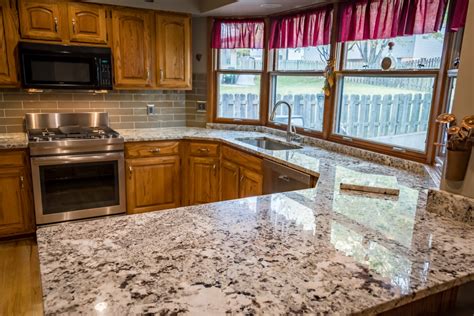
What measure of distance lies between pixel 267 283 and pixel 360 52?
2492 mm

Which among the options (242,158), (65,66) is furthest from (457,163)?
(65,66)

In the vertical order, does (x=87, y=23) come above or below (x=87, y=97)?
above

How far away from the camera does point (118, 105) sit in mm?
3859

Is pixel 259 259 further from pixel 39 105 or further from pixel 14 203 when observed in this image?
pixel 39 105

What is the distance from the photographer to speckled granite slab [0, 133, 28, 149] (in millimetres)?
2916

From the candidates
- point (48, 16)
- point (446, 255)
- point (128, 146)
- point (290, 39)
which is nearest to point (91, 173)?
point (128, 146)

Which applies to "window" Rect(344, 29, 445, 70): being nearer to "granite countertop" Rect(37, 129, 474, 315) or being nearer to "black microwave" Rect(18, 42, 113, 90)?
"granite countertop" Rect(37, 129, 474, 315)

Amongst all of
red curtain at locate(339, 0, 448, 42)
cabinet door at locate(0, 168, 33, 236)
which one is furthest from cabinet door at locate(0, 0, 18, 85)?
red curtain at locate(339, 0, 448, 42)

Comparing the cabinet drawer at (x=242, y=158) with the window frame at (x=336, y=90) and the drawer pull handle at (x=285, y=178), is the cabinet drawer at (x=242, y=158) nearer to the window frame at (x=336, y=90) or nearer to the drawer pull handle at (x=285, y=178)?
the drawer pull handle at (x=285, y=178)

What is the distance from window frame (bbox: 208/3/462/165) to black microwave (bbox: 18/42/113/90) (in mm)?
1195

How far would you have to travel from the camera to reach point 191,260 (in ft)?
3.51

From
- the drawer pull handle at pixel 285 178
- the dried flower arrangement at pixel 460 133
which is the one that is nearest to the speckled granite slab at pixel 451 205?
the dried flower arrangement at pixel 460 133

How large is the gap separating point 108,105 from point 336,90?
240 centimetres

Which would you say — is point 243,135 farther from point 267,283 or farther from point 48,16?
point 267,283
